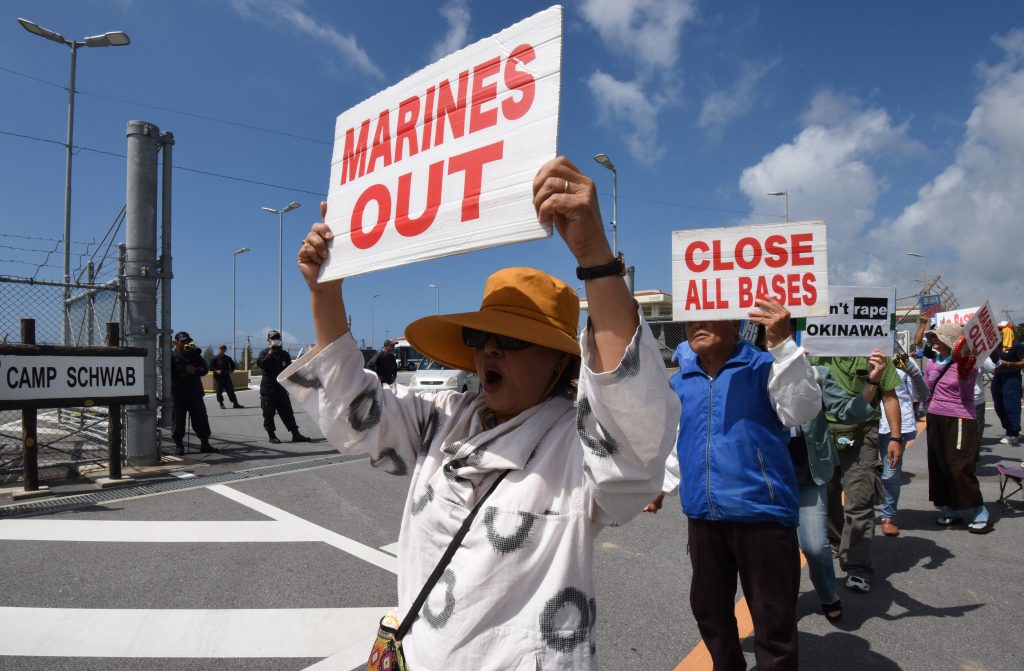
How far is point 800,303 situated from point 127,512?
6.06 meters

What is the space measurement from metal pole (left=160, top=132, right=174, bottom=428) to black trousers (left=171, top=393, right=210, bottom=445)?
0.50 m

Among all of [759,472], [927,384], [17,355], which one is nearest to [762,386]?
[759,472]

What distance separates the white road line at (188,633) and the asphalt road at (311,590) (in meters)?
0.01

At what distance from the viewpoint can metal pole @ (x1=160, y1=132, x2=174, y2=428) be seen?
27.6 ft

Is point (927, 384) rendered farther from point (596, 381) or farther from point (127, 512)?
point (127, 512)

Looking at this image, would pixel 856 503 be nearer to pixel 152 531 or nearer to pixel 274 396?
pixel 152 531

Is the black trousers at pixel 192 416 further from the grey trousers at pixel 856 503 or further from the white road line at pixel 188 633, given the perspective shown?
the grey trousers at pixel 856 503

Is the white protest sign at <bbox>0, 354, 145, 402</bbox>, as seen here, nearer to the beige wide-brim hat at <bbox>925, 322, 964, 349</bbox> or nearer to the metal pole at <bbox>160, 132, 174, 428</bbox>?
the metal pole at <bbox>160, 132, 174, 428</bbox>

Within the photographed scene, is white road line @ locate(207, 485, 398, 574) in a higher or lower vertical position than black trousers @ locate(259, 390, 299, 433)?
lower

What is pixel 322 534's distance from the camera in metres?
5.16

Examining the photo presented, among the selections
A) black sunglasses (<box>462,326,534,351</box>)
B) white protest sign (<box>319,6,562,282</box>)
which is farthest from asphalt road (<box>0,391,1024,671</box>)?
white protest sign (<box>319,6,562,282</box>)

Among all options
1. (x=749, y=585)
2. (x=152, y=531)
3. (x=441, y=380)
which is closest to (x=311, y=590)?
(x=152, y=531)

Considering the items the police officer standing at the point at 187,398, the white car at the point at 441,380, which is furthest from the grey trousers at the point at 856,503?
the white car at the point at 441,380

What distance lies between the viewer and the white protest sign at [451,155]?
136cm
